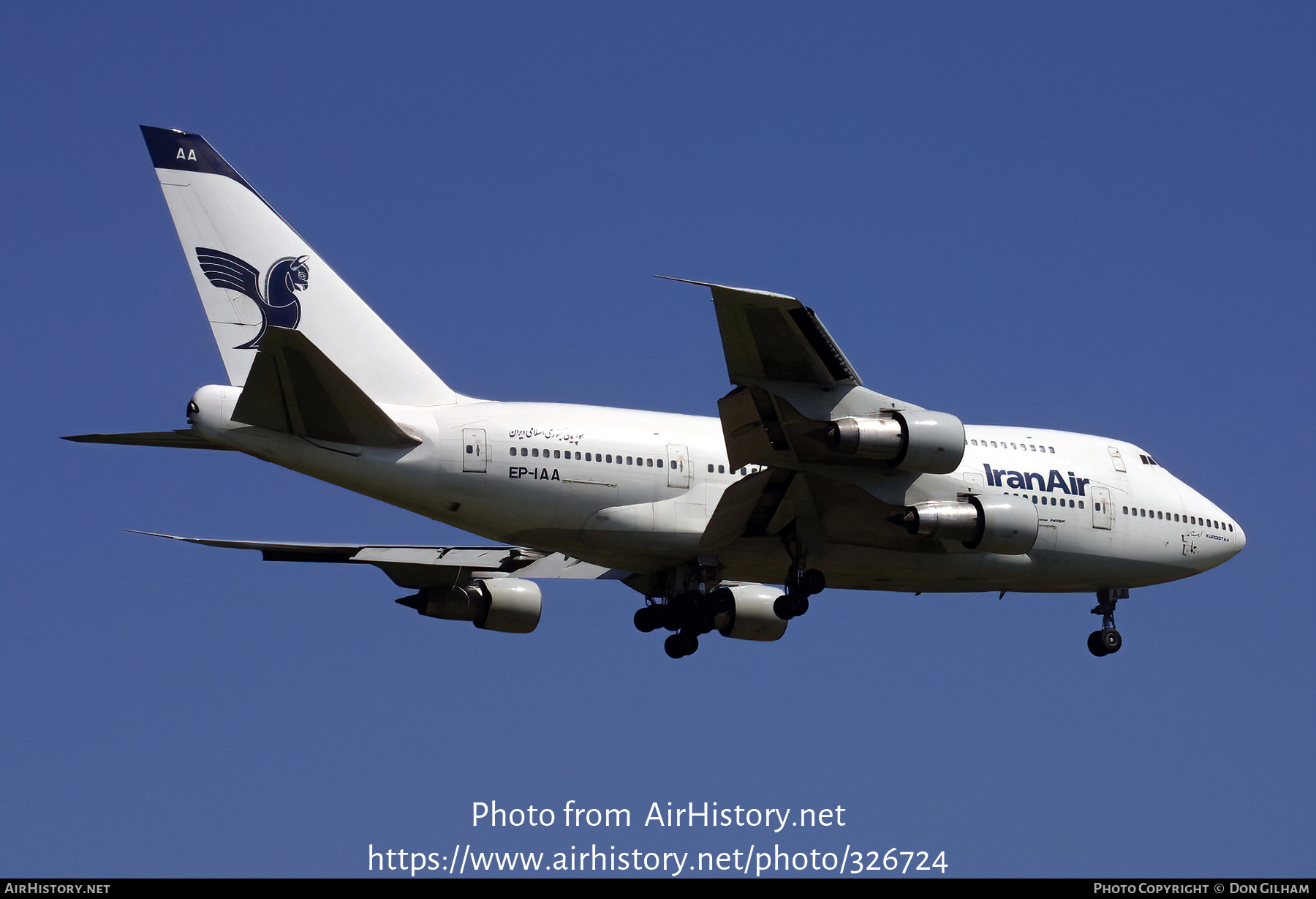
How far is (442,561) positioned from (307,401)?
29.3 feet

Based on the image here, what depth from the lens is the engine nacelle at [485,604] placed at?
115ft

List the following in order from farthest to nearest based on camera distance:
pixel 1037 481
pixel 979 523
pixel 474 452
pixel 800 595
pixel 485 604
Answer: pixel 485 604, pixel 1037 481, pixel 800 595, pixel 979 523, pixel 474 452

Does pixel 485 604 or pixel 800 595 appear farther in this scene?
pixel 485 604

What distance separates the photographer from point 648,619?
32.1m

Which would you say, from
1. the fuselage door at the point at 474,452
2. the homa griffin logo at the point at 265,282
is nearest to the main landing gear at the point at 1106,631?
the fuselage door at the point at 474,452

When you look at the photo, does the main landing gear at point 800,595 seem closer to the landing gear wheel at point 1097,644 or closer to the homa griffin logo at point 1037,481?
the homa griffin logo at point 1037,481

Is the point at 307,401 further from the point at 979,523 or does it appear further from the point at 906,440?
the point at 979,523

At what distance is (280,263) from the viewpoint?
2959 centimetres

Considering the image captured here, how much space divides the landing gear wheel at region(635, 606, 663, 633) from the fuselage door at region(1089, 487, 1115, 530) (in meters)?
9.13

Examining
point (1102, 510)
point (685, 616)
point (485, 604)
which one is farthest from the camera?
point (485, 604)

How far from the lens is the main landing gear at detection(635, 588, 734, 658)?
31.2 meters

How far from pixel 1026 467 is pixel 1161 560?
427cm

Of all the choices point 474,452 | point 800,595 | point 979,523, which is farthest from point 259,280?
point 979,523

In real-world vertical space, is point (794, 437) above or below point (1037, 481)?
below
